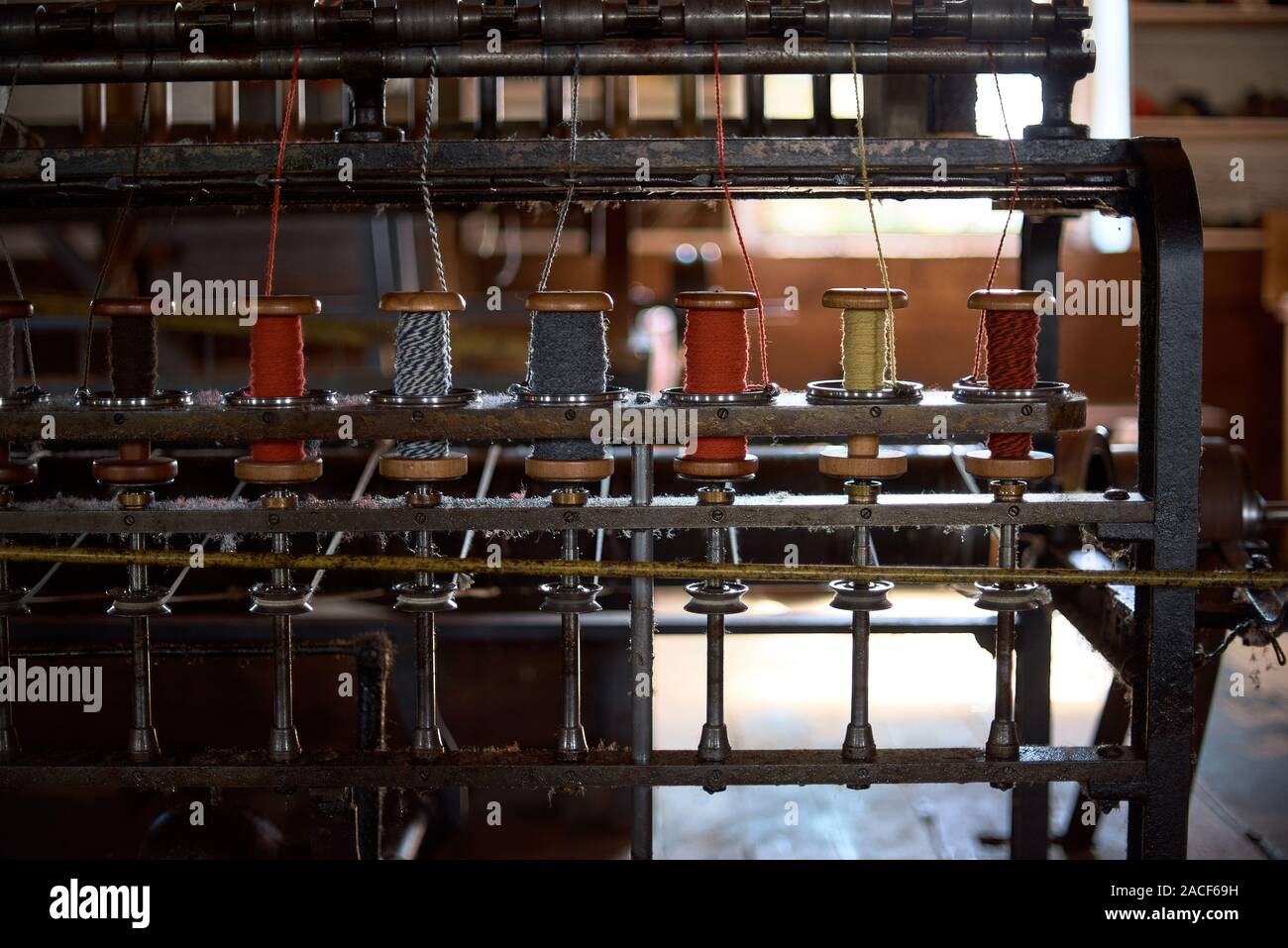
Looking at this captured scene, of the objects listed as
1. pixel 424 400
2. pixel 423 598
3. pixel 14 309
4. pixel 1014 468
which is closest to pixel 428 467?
pixel 424 400

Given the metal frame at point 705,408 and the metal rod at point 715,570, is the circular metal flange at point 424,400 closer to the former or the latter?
the metal frame at point 705,408

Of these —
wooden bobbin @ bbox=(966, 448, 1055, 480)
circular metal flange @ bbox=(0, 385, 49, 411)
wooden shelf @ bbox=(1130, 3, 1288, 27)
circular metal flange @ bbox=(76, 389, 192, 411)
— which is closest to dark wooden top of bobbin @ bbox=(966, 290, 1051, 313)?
wooden bobbin @ bbox=(966, 448, 1055, 480)

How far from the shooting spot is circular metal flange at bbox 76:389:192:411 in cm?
189

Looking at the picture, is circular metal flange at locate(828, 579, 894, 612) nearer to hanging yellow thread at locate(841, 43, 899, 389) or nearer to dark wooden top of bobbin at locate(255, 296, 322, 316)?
hanging yellow thread at locate(841, 43, 899, 389)

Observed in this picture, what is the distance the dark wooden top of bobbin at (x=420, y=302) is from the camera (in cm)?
182

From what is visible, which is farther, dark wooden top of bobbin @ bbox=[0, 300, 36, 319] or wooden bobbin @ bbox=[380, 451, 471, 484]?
dark wooden top of bobbin @ bbox=[0, 300, 36, 319]

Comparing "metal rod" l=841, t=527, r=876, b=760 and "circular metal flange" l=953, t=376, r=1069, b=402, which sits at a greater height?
"circular metal flange" l=953, t=376, r=1069, b=402

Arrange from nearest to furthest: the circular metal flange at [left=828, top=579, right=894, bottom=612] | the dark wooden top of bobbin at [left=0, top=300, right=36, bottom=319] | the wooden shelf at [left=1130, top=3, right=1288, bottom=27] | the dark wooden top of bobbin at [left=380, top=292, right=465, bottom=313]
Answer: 1. the dark wooden top of bobbin at [left=380, top=292, right=465, bottom=313]
2. the circular metal flange at [left=828, top=579, right=894, bottom=612]
3. the dark wooden top of bobbin at [left=0, top=300, right=36, bottom=319]
4. the wooden shelf at [left=1130, top=3, right=1288, bottom=27]

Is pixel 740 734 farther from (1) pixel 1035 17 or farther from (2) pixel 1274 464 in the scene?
(2) pixel 1274 464

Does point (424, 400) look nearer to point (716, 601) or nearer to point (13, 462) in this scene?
point (716, 601)

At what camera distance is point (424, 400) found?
186 cm

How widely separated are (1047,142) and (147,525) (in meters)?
1.35

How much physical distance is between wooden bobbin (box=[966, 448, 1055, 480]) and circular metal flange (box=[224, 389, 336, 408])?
91 cm
